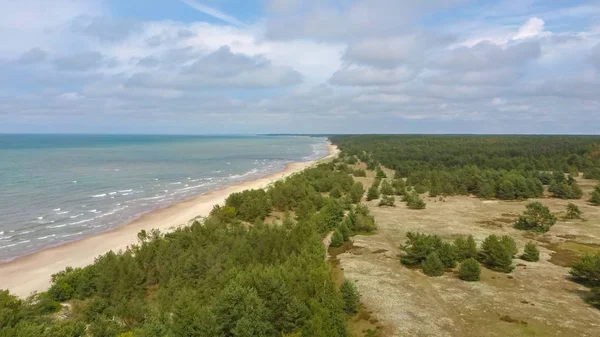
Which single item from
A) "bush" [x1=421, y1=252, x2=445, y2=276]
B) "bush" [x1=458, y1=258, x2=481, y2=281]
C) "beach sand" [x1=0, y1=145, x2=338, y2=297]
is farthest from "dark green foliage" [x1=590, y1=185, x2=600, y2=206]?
"beach sand" [x1=0, y1=145, x2=338, y2=297]

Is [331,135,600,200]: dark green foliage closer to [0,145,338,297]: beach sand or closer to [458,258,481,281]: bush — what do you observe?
[458,258,481,281]: bush

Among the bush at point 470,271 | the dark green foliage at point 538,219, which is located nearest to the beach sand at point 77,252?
the bush at point 470,271

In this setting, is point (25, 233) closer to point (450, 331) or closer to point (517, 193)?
point (450, 331)

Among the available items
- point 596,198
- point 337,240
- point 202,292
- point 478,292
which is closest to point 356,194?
point 337,240

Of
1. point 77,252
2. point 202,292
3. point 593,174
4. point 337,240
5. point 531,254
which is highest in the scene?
point 593,174

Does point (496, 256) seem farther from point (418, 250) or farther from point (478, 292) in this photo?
point (418, 250)

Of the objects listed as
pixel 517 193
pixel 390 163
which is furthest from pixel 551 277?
pixel 390 163

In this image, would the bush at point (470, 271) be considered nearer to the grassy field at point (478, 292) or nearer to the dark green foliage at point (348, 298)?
the grassy field at point (478, 292)
